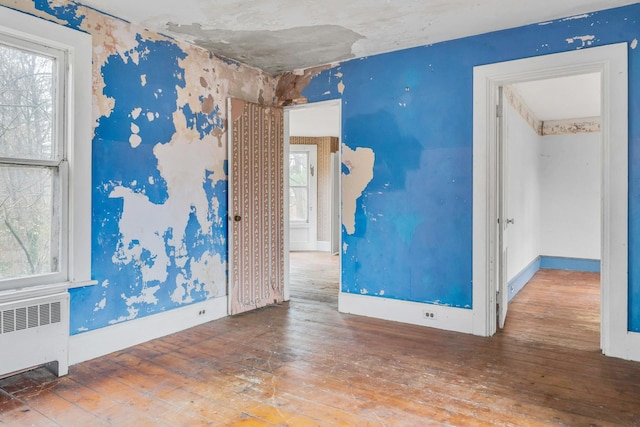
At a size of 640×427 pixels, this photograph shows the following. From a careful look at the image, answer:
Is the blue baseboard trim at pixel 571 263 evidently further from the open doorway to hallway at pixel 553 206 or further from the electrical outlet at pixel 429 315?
the electrical outlet at pixel 429 315

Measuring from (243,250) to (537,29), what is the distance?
10.5 feet

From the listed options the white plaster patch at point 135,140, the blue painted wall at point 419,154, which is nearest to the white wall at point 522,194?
the blue painted wall at point 419,154

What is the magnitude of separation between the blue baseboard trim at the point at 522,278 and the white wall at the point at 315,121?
3.31 metres

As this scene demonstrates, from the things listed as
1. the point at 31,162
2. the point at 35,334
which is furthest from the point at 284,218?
the point at 35,334

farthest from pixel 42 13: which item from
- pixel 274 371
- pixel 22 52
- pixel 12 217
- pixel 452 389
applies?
pixel 452 389

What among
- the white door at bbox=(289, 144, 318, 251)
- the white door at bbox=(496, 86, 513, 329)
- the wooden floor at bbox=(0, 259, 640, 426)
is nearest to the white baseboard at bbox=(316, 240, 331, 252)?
the white door at bbox=(289, 144, 318, 251)

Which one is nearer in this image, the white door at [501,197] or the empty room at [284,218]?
the empty room at [284,218]

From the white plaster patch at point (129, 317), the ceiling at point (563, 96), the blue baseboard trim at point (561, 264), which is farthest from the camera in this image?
the blue baseboard trim at point (561, 264)

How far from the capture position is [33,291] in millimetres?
2598

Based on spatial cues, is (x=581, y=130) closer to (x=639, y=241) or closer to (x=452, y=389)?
(x=639, y=241)

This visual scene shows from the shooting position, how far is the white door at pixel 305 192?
9.29m

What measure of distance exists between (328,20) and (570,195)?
5782 mm

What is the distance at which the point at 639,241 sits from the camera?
2.98 m

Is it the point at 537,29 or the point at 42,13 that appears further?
the point at 537,29
